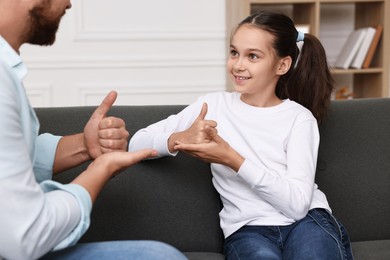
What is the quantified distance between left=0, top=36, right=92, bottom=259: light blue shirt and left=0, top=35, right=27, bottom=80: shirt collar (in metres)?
0.06

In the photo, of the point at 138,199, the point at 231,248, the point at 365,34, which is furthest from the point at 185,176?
the point at 365,34

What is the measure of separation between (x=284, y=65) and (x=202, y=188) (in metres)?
0.46

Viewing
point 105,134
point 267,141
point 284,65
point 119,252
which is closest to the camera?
point 119,252

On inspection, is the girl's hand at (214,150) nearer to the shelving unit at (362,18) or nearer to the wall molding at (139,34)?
the shelving unit at (362,18)

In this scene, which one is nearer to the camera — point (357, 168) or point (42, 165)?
point (42, 165)

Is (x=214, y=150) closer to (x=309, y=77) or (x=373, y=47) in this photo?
(x=309, y=77)

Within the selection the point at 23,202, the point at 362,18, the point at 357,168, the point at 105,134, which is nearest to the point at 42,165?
the point at 105,134

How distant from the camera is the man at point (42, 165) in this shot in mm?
1023

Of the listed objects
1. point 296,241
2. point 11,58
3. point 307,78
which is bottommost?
point 296,241

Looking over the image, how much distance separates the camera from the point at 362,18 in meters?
3.92

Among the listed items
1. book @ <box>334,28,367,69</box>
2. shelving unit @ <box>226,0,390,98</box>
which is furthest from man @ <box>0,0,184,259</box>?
book @ <box>334,28,367,69</box>

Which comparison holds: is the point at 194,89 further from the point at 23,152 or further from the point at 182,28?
the point at 23,152

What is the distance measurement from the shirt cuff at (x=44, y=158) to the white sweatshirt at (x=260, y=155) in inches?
11.8

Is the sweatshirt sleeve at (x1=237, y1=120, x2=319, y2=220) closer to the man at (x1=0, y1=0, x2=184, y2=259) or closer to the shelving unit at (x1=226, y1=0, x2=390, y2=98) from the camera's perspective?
the man at (x1=0, y1=0, x2=184, y2=259)
